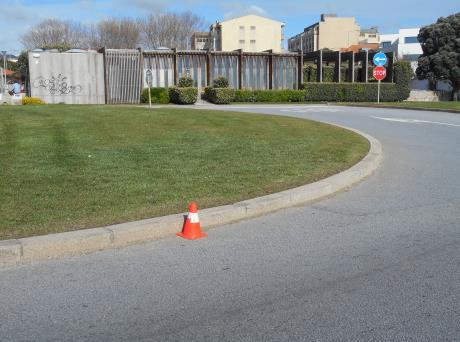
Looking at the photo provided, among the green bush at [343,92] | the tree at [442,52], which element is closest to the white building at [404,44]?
the tree at [442,52]

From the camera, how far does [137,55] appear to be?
35.6 m

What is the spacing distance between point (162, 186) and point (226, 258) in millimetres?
2487

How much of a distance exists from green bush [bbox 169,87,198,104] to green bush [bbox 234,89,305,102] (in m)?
3.75

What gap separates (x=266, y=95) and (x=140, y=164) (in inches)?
1123

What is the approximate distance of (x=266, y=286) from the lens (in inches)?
169

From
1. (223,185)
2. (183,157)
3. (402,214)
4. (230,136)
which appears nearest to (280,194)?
(223,185)

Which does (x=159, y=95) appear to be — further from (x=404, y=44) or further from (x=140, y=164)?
(x=404, y=44)

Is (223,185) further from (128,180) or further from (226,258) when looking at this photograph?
(226,258)

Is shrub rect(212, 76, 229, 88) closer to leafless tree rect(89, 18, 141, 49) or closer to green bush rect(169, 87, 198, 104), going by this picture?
green bush rect(169, 87, 198, 104)

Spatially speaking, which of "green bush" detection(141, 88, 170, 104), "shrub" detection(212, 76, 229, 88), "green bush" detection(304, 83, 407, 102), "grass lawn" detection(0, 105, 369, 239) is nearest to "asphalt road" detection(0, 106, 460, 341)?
"grass lawn" detection(0, 105, 369, 239)

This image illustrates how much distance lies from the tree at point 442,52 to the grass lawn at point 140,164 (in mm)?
38579

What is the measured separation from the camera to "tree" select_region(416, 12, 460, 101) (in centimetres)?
4831

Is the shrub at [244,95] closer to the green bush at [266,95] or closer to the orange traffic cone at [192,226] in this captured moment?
the green bush at [266,95]

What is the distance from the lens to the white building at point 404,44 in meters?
87.6
